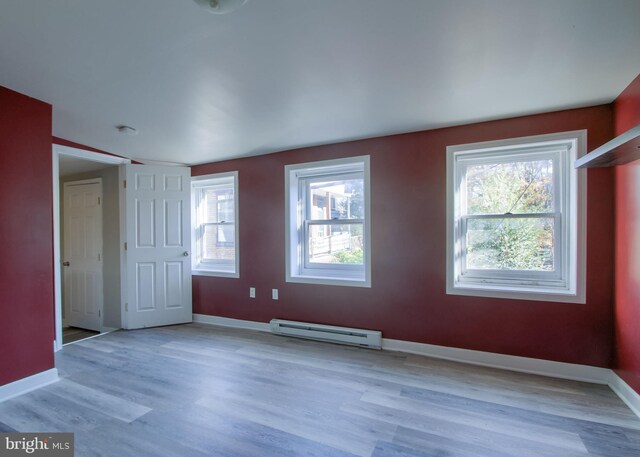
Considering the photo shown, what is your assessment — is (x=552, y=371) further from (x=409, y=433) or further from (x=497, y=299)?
(x=409, y=433)

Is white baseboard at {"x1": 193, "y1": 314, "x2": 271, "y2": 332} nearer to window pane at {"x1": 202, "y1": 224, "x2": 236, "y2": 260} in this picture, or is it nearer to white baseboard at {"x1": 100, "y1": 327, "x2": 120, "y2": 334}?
window pane at {"x1": 202, "y1": 224, "x2": 236, "y2": 260}

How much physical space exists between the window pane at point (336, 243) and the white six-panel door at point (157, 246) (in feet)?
6.11

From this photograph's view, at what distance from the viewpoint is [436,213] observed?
2.90 m

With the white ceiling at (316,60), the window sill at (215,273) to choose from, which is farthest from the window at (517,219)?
the window sill at (215,273)

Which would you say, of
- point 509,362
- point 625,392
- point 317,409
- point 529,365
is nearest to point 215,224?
point 317,409

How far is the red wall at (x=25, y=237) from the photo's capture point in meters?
2.21

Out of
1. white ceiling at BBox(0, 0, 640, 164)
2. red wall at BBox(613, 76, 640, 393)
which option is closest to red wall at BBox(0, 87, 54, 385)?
white ceiling at BBox(0, 0, 640, 164)

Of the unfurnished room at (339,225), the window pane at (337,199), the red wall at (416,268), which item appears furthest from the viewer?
the window pane at (337,199)

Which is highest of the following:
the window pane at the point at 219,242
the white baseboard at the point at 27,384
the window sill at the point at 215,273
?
the window pane at the point at 219,242

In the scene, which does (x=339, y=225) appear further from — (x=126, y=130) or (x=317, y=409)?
(x=126, y=130)

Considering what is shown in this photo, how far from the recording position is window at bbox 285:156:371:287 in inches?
131

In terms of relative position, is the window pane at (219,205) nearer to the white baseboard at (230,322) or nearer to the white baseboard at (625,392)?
the white baseboard at (230,322)

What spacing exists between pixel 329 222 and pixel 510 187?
188 cm

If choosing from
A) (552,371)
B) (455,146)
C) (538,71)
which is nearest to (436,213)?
(455,146)
